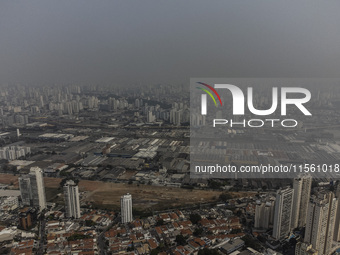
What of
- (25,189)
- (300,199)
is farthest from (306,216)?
(25,189)

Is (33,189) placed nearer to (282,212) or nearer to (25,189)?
(25,189)

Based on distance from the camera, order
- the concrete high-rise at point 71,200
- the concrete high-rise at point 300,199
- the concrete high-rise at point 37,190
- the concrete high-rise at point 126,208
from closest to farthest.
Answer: the concrete high-rise at point 300,199, the concrete high-rise at point 126,208, the concrete high-rise at point 71,200, the concrete high-rise at point 37,190

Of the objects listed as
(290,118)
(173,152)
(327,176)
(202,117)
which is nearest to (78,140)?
(173,152)

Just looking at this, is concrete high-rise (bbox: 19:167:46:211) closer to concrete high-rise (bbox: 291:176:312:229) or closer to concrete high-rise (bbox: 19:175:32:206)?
concrete high-rise (bbox: 19:175:32:206)

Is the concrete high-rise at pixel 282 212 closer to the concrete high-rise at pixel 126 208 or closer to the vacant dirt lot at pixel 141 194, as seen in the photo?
the vacant dirt lot at pixel 141 194

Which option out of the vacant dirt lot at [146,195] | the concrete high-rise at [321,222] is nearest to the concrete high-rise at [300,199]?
the concrete high-rise at [321,222]

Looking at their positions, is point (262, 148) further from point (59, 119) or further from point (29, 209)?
point (59, 119)
